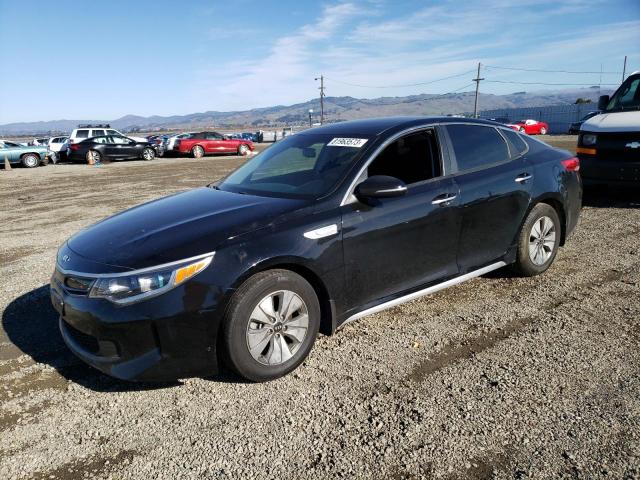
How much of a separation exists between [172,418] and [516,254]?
11.2ft

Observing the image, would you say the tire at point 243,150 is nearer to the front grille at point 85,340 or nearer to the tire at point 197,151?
the tire at point 197,151

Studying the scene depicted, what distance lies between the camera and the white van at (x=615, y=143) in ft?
24.1

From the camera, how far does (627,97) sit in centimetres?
845

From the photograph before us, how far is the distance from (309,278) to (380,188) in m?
0.80

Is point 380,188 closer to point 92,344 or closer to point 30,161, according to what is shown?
point 92,344

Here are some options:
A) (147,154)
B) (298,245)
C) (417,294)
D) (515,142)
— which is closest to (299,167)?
(298,245)

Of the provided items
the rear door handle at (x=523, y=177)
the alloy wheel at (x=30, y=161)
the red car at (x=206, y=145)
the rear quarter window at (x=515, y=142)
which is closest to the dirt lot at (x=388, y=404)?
the rear door handle at (x=523, y=177)

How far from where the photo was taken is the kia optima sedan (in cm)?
277

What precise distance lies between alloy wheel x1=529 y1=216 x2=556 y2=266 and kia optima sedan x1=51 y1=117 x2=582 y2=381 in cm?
2

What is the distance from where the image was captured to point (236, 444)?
254cm

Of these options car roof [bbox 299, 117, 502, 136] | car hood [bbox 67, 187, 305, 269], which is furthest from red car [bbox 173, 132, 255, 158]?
car hood [bbox 67, 187, 305, 269]

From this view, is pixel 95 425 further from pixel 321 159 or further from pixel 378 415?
pixel 321 159

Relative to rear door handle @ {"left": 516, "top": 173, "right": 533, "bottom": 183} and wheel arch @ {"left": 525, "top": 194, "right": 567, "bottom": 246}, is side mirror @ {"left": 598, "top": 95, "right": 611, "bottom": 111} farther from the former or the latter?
rear door handle @ {"left": 516, "top": 173, "right": 533, "bottom": 183}

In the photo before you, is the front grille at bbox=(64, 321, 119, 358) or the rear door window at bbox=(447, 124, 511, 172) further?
the rear door window at bbox=(447, 124, 511, 172)
